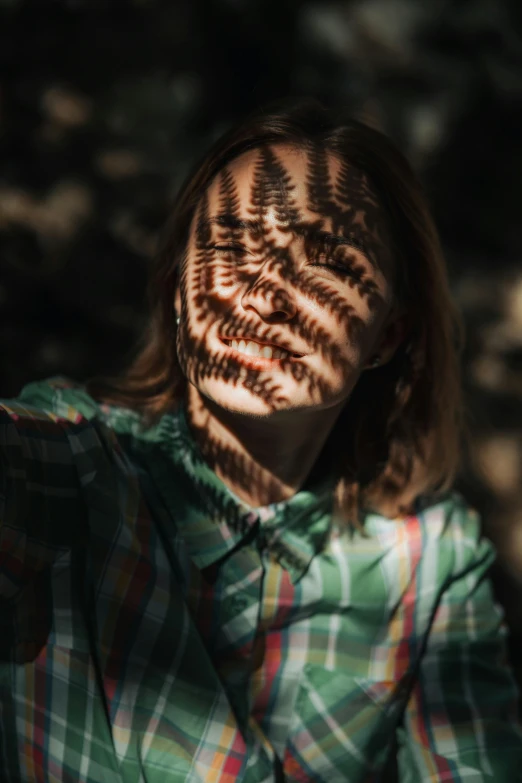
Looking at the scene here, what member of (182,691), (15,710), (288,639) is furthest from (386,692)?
(15,710)

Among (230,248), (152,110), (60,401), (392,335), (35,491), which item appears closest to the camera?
(35,491)

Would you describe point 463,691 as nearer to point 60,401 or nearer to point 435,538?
point 435,538

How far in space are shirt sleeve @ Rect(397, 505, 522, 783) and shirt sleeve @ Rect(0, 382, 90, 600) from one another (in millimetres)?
970

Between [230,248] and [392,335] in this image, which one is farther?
[392,335]

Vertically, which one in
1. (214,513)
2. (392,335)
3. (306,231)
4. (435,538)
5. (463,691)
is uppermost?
(306,231)

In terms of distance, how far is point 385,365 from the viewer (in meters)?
2.10

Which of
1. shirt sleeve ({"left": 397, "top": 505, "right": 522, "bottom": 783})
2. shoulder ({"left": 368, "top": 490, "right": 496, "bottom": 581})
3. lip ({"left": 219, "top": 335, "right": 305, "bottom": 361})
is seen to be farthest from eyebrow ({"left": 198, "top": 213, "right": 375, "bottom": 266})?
shirt sleeve ({"left": 397, "top": 505, "right": 522, "bottom": 783})

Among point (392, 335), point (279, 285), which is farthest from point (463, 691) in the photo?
point (279, 285)

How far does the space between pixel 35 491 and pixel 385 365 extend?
98cm

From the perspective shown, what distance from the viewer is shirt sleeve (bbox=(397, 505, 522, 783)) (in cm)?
191

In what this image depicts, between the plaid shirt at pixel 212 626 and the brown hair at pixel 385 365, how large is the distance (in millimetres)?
82

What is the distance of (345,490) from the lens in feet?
6.77

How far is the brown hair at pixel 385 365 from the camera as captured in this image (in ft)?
5.93

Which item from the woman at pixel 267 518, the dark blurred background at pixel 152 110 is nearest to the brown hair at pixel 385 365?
the woman at pixel 267 518
